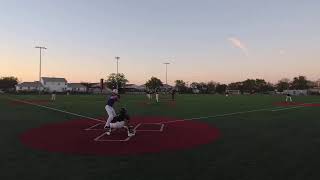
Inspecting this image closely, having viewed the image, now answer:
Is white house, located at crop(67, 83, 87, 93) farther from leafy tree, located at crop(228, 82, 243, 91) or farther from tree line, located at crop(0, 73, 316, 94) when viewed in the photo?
leafy tree, located at crop(228, 82, 243, 91)

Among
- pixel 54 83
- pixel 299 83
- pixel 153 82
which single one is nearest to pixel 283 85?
pixel 299 83

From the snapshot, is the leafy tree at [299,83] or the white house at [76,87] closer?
the leafy tree at [299,83]

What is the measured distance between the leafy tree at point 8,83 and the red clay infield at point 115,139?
159620 mm

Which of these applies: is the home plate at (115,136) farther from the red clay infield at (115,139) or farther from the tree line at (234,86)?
the tree line at (234,86)

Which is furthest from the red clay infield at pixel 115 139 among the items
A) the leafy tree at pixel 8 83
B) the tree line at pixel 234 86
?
the leafy tree at pixel 8 83

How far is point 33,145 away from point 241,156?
6.70 meters

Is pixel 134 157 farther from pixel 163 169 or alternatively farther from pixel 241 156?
pixel 241 156

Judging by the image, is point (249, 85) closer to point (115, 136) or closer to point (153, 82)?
point (153, 82)

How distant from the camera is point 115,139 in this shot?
12.4 m

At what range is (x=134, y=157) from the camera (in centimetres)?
946

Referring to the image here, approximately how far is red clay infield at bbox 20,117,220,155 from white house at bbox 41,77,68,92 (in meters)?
155

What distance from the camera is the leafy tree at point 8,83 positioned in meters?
162

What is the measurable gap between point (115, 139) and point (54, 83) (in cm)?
16265

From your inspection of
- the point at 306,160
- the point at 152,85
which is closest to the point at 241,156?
the point at 306,160
